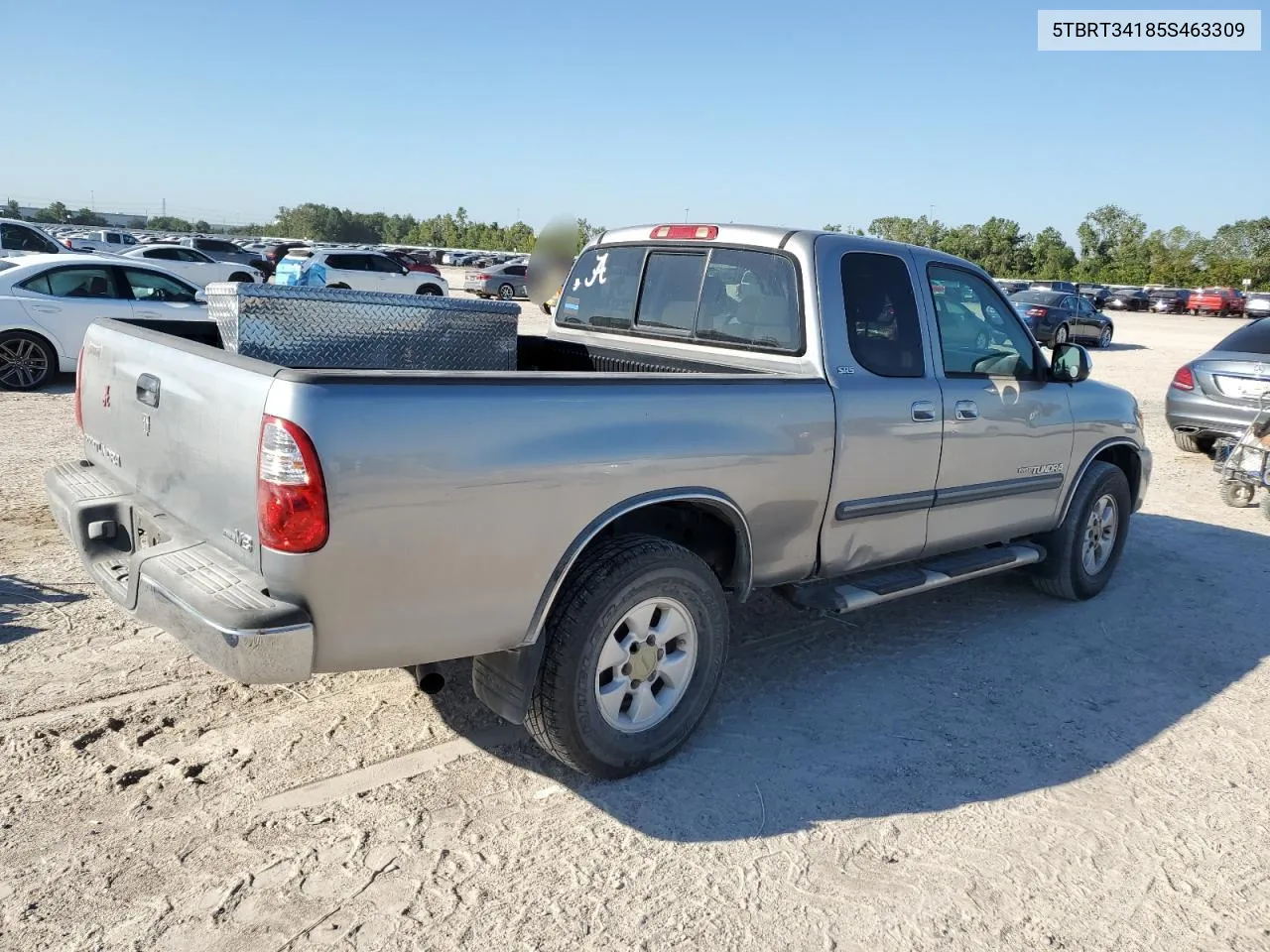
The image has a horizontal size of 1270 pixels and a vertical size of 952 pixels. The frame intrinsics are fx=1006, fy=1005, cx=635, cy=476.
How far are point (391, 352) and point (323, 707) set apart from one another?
61.8 inches

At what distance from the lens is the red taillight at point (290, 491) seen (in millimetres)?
2756

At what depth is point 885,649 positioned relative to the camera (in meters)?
5.09

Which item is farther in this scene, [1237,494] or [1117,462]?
[1237,494]

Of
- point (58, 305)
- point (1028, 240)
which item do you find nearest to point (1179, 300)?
point (1028, 240)

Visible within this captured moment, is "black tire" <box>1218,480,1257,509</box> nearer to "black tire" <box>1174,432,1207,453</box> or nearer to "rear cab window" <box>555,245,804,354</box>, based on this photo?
"black tire" <box>1174,432,1207,453</box>

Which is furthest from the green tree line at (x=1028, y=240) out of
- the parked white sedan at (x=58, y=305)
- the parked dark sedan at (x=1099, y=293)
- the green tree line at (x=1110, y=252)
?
the parked white sedan at (x=58, y=305)

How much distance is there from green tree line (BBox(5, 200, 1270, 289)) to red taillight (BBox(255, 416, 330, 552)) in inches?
2475

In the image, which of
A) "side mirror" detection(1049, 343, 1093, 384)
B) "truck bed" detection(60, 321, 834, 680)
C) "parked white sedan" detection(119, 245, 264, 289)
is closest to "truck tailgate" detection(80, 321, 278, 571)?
"truck bed" detection(60, 321, 834, 680)

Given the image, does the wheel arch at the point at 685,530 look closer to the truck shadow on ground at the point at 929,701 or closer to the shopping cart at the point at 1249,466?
the truck shadow on ground at the point at 929,701

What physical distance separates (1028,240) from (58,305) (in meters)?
77.4

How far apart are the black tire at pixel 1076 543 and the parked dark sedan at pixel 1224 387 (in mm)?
4648

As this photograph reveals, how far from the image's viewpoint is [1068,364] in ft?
17.4

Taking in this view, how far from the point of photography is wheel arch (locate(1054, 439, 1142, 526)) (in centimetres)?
573

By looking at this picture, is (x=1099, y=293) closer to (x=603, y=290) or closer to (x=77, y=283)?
(x=77, y=283)
